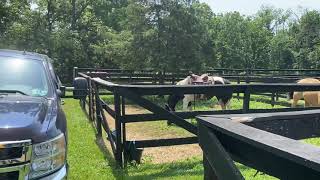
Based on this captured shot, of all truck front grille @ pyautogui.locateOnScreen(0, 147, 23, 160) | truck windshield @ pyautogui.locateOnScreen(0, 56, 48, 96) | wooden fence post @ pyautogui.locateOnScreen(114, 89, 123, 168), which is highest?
truck windshield @ pyautogui.locateOnScreen(0, 56, 48, 96)

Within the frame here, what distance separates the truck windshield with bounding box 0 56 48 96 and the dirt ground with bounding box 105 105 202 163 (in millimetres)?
3134

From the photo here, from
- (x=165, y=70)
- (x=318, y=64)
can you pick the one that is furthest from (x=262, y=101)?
(x=318, y=64)

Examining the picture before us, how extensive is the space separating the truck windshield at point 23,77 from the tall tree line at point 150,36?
15.6 metres

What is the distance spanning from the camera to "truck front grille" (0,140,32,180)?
3.19 metres

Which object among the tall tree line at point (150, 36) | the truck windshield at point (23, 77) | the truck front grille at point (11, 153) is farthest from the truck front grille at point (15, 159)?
the tall tree line at point (150, 36)

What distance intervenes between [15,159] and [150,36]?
58.0 feet

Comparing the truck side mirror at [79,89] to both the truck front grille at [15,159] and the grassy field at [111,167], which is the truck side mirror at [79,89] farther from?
the truck front grille at [15,159]

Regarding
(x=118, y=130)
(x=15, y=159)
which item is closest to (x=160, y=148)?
(x=118, y=130)

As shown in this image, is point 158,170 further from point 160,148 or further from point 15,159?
point 15,159

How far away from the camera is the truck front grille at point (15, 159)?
3.19 m

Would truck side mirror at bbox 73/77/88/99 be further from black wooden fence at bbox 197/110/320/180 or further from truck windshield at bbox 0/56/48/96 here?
black wooden fence at bbox 197/110/320/180

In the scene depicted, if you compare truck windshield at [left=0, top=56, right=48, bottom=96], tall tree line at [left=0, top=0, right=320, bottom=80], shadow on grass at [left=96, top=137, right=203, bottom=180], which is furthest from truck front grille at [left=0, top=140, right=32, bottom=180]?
tall tree line at [left=0, top=0, right=320, bottom=80]

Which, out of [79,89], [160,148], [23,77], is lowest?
[160,148]

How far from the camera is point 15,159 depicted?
323cm
